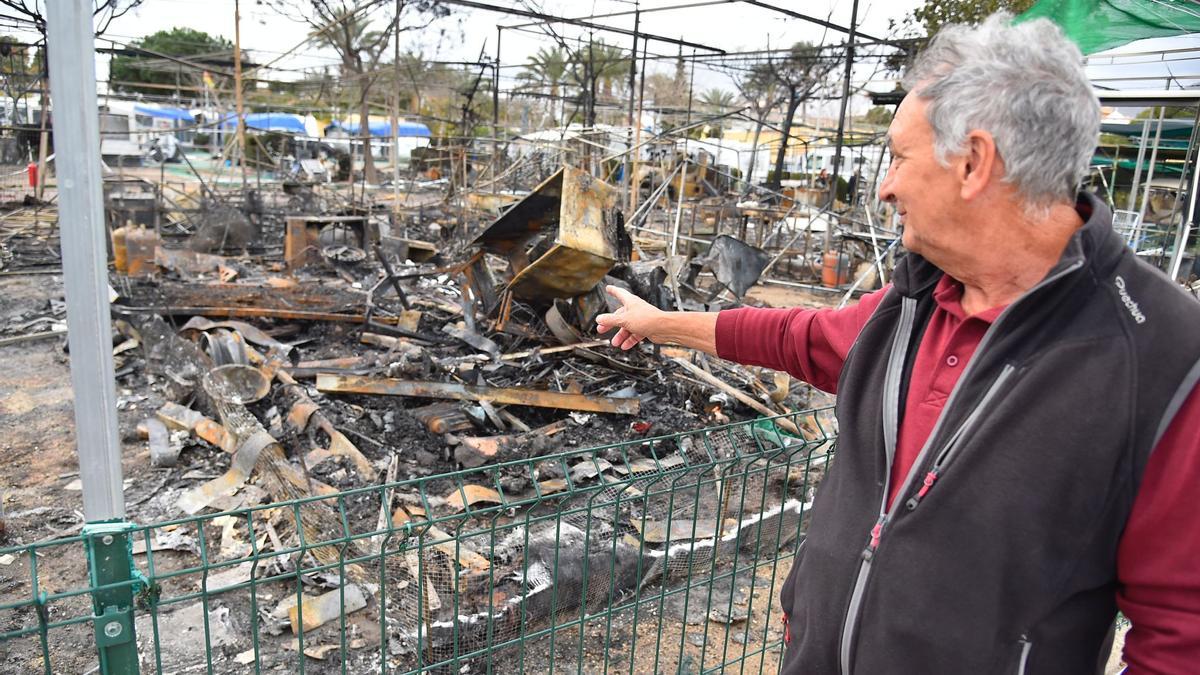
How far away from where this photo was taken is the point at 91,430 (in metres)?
1.83

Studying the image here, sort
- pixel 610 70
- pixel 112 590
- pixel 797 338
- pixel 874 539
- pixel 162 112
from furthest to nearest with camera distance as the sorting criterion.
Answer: pixel 162 112, pixel 610 70, pixel 797 338, pixel 112 590, pixel 874 539

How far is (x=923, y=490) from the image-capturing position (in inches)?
53.8

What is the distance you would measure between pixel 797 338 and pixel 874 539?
646 millimetres

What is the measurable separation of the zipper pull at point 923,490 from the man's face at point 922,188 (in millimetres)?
397

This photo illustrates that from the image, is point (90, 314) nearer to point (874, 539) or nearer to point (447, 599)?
point (874, 539)

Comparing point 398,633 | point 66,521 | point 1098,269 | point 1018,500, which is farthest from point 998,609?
point 66,521

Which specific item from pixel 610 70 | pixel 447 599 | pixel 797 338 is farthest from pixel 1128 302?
pixel 610 70

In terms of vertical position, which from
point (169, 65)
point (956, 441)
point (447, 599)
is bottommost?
point (447, 599)

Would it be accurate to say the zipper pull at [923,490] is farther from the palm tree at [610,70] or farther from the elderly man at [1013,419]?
the palm tree at [610,70]

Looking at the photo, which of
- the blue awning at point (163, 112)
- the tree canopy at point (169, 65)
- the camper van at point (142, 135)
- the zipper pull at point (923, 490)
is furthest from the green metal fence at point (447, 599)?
the blue awning at point (163, 112)

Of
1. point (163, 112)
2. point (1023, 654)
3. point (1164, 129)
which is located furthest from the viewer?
point (163, 112)

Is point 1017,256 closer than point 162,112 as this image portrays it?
Yes

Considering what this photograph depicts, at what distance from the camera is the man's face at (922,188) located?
1.38 m

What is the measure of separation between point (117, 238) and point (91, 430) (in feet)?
37.5
